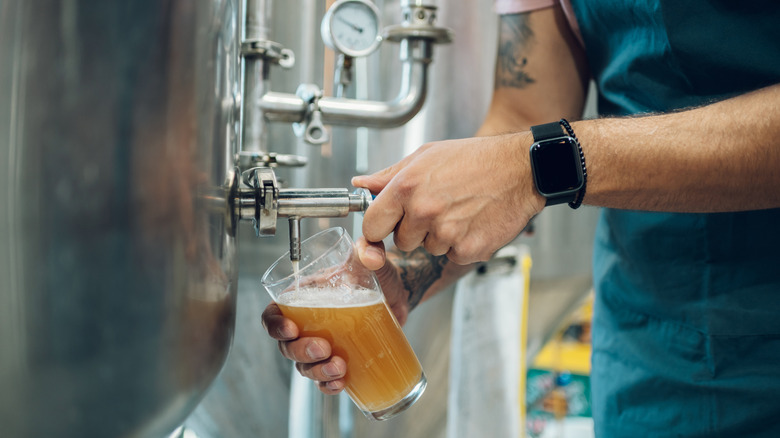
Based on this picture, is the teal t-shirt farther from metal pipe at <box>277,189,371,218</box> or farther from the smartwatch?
metal pipe at <box>277,189,371,218</box>

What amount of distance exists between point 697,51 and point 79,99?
2.01ft

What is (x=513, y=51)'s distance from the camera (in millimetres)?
942

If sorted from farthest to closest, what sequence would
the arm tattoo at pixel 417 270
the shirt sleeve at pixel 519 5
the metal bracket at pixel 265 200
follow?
the shirt sleeve at pixel 519 5, the arm tattoo at pixel 417 270, the metal bracket at pixel 265 200

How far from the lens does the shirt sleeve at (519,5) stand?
902mm

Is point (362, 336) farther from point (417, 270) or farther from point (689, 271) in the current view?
point (689, 271)

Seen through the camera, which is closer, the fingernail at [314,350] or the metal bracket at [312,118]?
the fingernail at [314,350]

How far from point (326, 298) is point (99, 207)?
0.25 meters

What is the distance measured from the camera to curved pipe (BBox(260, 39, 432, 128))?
0.93m

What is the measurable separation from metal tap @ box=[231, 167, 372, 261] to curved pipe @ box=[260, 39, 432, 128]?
0.40 meters

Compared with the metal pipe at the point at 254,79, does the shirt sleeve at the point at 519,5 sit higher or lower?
higher

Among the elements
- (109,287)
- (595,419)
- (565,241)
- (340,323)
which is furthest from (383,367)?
(565,241)

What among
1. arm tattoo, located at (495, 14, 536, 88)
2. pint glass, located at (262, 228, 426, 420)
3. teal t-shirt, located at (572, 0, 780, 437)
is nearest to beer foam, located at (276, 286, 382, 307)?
pint glass, located at (262, 228, 426, 420)

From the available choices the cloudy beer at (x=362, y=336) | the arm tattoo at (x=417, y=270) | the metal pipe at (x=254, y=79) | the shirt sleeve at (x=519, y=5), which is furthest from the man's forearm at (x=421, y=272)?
the shirt sleeve at (x=519, y=5)

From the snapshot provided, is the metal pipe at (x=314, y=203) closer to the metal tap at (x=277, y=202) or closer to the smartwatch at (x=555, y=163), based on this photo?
the metal tap at (x=277, y=202)
